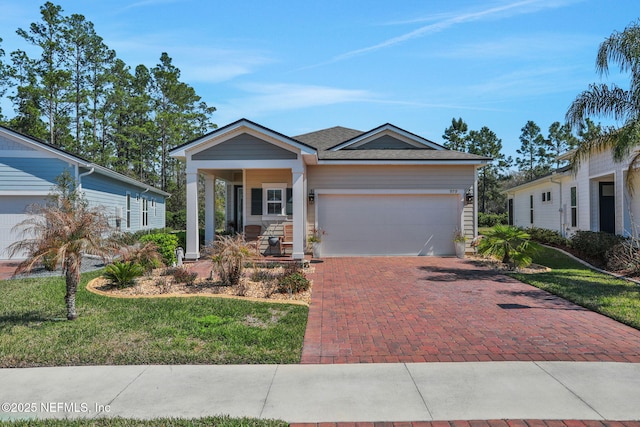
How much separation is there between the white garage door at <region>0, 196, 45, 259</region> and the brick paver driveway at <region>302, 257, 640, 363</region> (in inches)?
456

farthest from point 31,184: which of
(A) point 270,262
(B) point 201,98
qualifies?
(B) point 201,98

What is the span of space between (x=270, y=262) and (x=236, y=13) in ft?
23.5

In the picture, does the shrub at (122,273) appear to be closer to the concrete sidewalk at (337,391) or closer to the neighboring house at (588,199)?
the concrete sidewalk at (337,391)

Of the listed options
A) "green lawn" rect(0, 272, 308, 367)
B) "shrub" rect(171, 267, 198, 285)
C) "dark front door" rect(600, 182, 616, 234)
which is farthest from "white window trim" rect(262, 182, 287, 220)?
"dark front door" rect(600, 182, 616, 234)

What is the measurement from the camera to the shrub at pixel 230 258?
902 cm

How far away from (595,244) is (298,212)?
9.61 meters

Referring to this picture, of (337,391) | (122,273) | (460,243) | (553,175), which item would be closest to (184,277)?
(122,273)

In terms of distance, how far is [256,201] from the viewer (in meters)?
15.6

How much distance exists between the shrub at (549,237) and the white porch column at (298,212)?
435 inches

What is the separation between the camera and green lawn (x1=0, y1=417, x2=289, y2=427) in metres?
3.55

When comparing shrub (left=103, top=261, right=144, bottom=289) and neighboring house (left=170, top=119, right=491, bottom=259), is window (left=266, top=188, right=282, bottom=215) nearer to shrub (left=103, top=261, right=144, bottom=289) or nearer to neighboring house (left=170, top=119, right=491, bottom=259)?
neighboring house (left=170, top=119, right=491, bottom=259)

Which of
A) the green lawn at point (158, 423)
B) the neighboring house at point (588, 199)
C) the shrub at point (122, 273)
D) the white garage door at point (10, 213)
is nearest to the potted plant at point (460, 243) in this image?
the neighboring house at point (588, 199)

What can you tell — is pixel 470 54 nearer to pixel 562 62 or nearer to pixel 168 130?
pixel 562 62

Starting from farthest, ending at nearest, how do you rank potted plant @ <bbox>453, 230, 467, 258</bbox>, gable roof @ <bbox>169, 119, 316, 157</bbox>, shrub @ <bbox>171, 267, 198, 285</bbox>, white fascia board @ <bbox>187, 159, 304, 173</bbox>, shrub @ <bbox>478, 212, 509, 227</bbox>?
shrub @ <bbox>478, 212, 509, 227</bbox>
potted plant @ <bbox>453, 230, 467, 258</bbox>
white fascia board @ <bbox>187, 159, 304, 173</bbox>
gable roof @ <bbox>169, 119, 316, 157</bbox>
shrub @ <bbox>171, 267, 198, 285</bbox>
